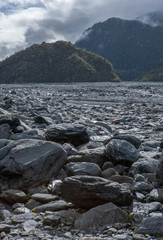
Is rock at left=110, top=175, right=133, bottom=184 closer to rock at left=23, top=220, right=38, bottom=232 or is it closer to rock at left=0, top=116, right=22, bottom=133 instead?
rock at left=23, top=220, right=38, bottom=232

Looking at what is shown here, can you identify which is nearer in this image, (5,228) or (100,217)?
(5,228)

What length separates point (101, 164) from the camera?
21.1 ft

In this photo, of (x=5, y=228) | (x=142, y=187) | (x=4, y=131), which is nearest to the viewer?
(x=5, y=228)

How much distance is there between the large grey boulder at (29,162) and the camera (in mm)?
5262

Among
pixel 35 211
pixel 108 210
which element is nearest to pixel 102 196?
pixel 108 210

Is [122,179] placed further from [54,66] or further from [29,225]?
[54,66]

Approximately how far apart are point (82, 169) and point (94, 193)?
138 cm

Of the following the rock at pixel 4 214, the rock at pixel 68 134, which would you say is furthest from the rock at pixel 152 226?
the rock at pixel 68 134

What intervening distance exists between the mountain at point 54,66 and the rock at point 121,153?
11711 cm

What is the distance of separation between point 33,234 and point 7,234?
1.11 ft

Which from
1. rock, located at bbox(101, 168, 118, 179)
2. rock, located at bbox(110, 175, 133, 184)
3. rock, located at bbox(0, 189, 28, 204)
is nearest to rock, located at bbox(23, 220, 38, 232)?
rock, located at bbox(0, 189, 28, 204)

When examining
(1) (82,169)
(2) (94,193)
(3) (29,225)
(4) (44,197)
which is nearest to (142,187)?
(2) (94,193)

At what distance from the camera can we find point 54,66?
478 ft

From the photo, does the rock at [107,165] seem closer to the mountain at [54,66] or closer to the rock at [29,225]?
the rock at [29,225]
